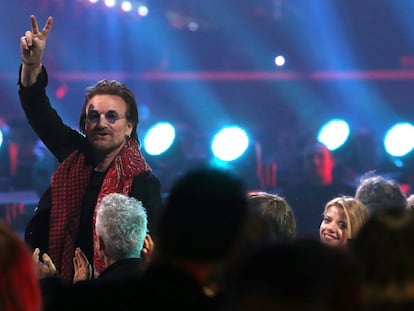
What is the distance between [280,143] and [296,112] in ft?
6.06

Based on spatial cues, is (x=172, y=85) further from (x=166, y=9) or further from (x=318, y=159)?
(x=318, y=159)

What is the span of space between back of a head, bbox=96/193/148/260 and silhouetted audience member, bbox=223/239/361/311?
179cm

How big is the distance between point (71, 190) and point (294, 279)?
8.86ft

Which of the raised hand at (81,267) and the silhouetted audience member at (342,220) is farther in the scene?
the silhouetted audience member at (342,220)

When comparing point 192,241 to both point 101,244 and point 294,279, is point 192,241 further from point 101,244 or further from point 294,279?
point 101,244

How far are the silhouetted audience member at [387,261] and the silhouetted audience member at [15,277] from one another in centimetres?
65

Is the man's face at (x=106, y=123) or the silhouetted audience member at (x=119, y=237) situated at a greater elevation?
the man's face at (x=106, y=123)

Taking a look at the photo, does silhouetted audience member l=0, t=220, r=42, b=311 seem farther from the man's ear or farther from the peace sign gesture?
the peace sign gesture

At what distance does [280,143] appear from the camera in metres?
11.2

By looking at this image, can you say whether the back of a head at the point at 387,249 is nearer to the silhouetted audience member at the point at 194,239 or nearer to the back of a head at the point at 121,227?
the silhouetted audience member at the point at 194,239

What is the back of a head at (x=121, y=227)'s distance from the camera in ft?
11.3

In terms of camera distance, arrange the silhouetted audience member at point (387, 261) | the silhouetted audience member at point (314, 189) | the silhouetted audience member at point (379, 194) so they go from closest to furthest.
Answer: the silhouetted audience member at point (387, 261)
the silhouetted audience member at point (379, 194)
the silhouetted audience member at point (314, 189)

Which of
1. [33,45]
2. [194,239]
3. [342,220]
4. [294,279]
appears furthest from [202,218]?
[33,45]

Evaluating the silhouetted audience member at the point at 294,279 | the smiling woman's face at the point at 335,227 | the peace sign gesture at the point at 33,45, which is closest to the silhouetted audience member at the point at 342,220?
the smiling woman's face at the point at 335,227
